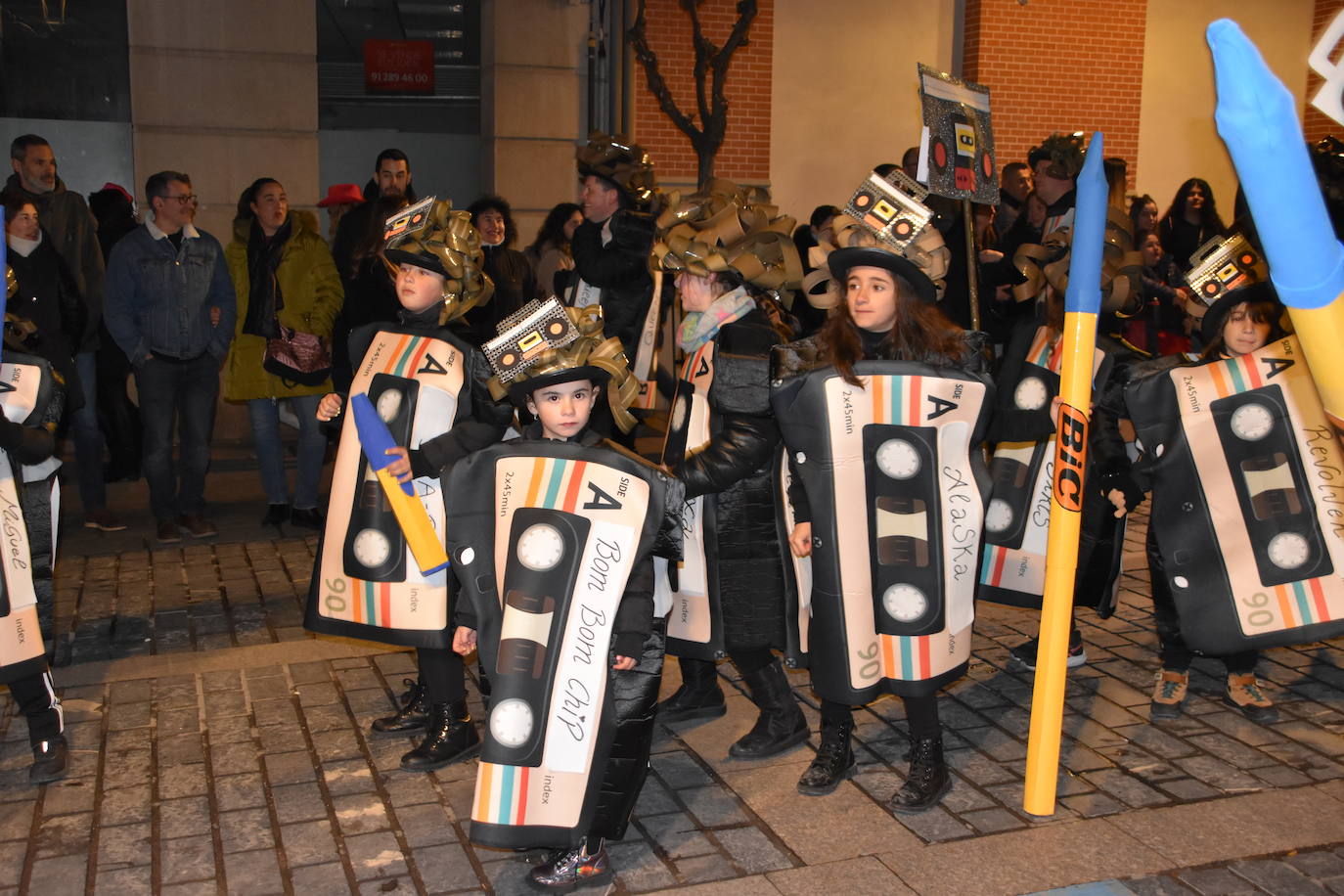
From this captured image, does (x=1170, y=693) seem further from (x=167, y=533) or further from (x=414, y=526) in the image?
(x=167, y=533)

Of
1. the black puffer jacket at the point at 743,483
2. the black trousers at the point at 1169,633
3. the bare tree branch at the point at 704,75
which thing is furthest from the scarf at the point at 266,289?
the black trousers at the point at 1169,633

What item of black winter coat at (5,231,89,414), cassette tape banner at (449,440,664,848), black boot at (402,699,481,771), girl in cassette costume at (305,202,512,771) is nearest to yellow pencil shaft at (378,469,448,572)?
girl in cassette costume at (305,202,512,771)

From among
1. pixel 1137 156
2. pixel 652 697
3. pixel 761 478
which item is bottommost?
pixel 652 697

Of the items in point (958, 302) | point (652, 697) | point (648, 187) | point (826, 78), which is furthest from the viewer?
point (826, 78)

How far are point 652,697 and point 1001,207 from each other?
7.01 meters

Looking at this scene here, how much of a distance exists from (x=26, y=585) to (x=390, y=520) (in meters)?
1.27

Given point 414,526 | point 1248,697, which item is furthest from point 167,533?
point 1248,697

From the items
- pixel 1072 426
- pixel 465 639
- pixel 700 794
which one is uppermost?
pixel 1072 426

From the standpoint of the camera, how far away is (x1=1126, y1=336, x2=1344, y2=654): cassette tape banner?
4.80 metres

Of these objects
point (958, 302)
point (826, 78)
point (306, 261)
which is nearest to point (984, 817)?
point (958, 302)

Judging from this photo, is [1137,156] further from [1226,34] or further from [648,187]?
[1226,34]

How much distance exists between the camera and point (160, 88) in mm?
10938

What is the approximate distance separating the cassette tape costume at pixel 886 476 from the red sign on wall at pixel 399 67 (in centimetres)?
935

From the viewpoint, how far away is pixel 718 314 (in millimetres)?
4613
